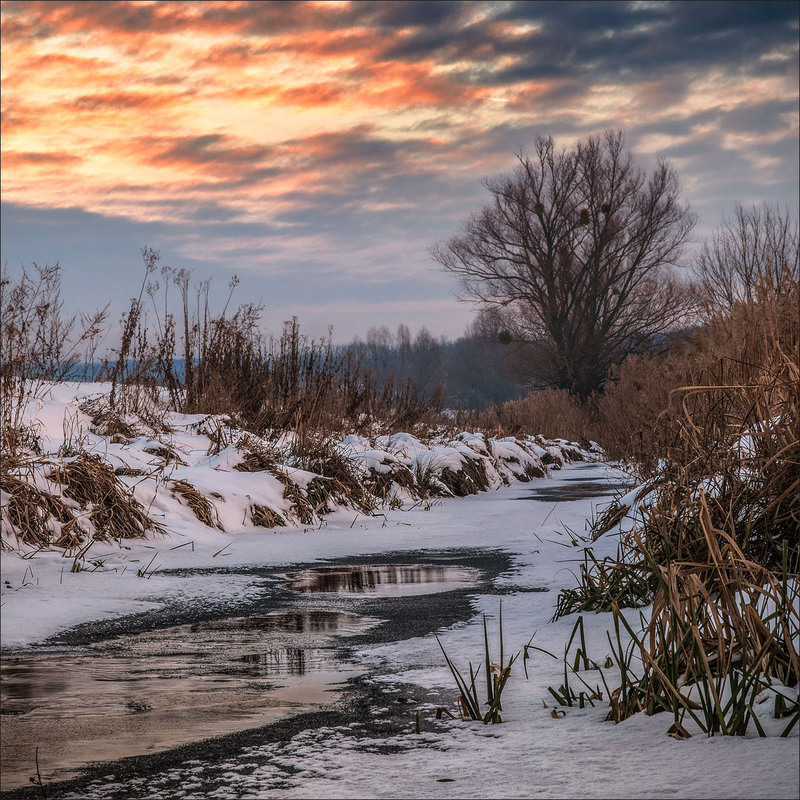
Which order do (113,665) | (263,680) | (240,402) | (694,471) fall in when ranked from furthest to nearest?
(240,402)
(694,471)
(113,665)
(263,680)

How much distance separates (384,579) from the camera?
4.53 m

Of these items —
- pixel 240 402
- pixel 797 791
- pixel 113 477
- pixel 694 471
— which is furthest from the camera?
pixel 240 402

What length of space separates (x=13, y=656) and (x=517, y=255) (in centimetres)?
2679

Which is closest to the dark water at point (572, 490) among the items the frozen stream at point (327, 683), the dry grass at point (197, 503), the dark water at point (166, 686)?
the dry grass at point (197, 503)

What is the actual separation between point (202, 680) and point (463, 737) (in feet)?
3.02

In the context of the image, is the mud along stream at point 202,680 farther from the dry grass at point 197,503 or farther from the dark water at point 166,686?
the dry grass at point 197,503

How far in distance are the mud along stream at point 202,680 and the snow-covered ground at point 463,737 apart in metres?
0.10

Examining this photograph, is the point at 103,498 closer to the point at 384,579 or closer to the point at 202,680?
the point at 384,579

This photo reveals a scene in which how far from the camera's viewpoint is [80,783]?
5.84 feet

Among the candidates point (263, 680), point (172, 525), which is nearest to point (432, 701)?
point (263, 680)

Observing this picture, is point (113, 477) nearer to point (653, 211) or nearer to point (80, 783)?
point (80, 783)

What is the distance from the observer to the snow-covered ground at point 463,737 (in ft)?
5.44

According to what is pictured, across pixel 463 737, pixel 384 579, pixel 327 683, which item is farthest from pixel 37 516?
pixel 463 737

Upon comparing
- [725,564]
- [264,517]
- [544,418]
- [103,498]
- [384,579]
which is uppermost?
[544,418]
